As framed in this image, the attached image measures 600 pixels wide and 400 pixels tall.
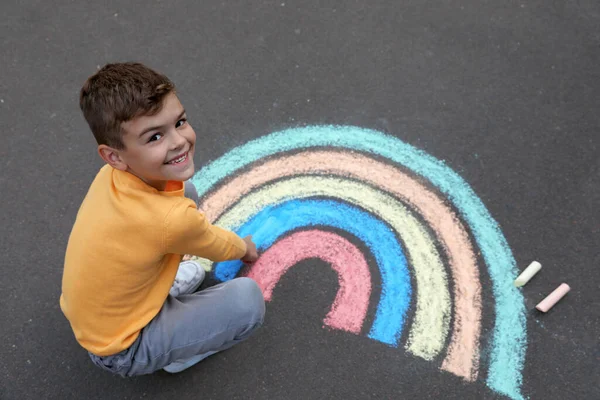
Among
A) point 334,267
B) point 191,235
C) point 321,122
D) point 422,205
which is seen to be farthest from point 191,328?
point 321,122

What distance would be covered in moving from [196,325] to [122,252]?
41cm

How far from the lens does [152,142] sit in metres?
1.54

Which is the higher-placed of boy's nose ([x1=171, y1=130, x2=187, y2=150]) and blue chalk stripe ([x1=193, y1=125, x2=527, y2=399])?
blue chalk stripe ([x1=193, y1=125, x2=527, y2=399])

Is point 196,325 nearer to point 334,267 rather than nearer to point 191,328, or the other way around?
point 191,328

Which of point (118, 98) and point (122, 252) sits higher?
point (118, 98)

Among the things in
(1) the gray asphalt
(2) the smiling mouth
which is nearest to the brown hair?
(2) the smiling mouth

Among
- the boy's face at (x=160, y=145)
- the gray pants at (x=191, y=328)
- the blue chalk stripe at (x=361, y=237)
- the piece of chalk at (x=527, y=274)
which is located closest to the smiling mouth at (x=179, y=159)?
the boy's face at (x=160, y=145)

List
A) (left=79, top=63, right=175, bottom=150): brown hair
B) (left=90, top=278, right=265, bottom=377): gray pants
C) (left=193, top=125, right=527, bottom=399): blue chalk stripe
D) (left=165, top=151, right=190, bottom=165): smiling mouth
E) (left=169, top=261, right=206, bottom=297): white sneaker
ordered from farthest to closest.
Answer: (left=169, top=261, right=206, bottom=297): white sneaker → (left=193, top=125, right=527, bottom=399): blue chalk stripe → (left=90, top=278, right=265, bottom=377): gray pants → (left=165, top=151, right=190, bottom=165): smiling mouth → (left=79, top=63, right=175, bottom=150): brown hair

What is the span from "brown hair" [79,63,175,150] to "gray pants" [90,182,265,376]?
2.07ft

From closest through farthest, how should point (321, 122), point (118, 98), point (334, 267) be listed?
1. point (118, 98)
2. point (334, 267)
3. point (321, 122)

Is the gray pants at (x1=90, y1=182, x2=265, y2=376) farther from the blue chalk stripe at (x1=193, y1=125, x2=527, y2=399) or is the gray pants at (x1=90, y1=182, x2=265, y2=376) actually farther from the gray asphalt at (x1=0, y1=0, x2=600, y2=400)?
the blue chalk stripe at (x1=193, y1=125, x2=527, y2=399)

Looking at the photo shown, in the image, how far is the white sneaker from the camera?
2158 millimetres

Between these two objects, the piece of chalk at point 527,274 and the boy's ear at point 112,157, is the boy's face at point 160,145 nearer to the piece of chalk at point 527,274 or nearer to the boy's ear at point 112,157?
the boy's ear at point 112,157

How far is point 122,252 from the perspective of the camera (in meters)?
1.53
